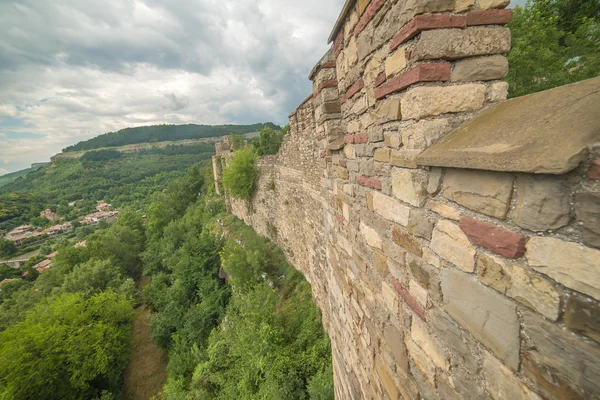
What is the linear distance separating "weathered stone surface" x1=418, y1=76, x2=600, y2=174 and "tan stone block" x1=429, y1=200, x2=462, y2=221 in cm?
21

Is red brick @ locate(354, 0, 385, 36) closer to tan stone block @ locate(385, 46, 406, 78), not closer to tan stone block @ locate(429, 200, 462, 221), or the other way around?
tan stone block @ locate(385, 46, 406, 78)

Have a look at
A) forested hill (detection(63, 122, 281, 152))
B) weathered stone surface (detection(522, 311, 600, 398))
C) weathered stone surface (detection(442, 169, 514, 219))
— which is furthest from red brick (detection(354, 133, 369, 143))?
forested hill (detection(63, 122, 281, 152))

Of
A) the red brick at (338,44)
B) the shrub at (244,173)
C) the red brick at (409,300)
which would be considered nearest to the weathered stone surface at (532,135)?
the red brick at (409,300)

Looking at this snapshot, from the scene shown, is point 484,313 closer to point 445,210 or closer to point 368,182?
point 445,210

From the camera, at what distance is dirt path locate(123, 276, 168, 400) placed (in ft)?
38.0

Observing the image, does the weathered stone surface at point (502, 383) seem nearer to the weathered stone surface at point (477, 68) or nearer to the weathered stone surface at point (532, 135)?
the weathered stone surface at point (532, 135)

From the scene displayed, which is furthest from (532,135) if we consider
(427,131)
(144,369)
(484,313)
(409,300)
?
(144,369)

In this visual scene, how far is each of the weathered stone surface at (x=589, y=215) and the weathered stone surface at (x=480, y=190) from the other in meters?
0.18

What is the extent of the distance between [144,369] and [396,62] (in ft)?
56.3

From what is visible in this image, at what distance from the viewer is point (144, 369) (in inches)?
503

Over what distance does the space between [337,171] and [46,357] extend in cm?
1512

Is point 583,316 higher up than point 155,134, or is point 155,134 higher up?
point 155,134

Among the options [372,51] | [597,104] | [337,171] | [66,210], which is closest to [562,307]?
[597,104]

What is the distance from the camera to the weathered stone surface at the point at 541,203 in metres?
0.69
